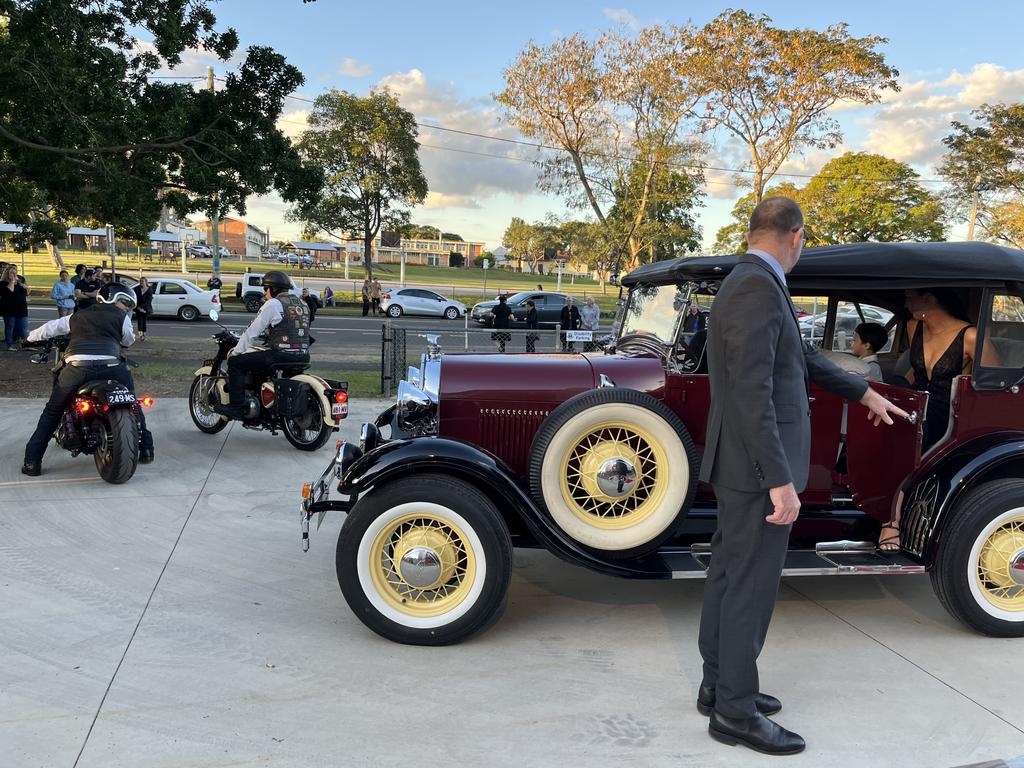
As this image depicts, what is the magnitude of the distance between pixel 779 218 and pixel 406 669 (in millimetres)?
2504

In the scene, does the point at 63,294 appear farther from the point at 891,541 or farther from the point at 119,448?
the point at 891,541

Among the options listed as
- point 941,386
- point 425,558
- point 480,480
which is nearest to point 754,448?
point 480,480

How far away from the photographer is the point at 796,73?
1079 inches

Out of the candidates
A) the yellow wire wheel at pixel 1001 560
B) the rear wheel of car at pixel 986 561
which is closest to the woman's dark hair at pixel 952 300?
the rear wheel of car at pixel 986 561

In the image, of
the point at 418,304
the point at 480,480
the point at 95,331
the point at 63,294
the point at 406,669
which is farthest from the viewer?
the point at 418,304

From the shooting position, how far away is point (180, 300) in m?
24.9

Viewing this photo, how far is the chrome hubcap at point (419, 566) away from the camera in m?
3.60

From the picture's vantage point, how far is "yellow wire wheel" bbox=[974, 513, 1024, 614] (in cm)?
381

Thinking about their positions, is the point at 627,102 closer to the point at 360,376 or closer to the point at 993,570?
the point at 360,376

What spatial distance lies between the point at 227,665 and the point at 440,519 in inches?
45.2

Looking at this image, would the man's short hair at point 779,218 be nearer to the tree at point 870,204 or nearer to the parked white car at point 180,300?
the parked white car at point 180,300

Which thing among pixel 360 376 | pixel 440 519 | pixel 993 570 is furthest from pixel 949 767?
pixel 360 376

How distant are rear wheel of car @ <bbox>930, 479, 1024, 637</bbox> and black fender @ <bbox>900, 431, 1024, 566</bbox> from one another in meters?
0.06

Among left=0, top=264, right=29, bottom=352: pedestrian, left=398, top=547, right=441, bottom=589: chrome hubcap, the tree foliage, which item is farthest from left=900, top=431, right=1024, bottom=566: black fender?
the tree foliage
